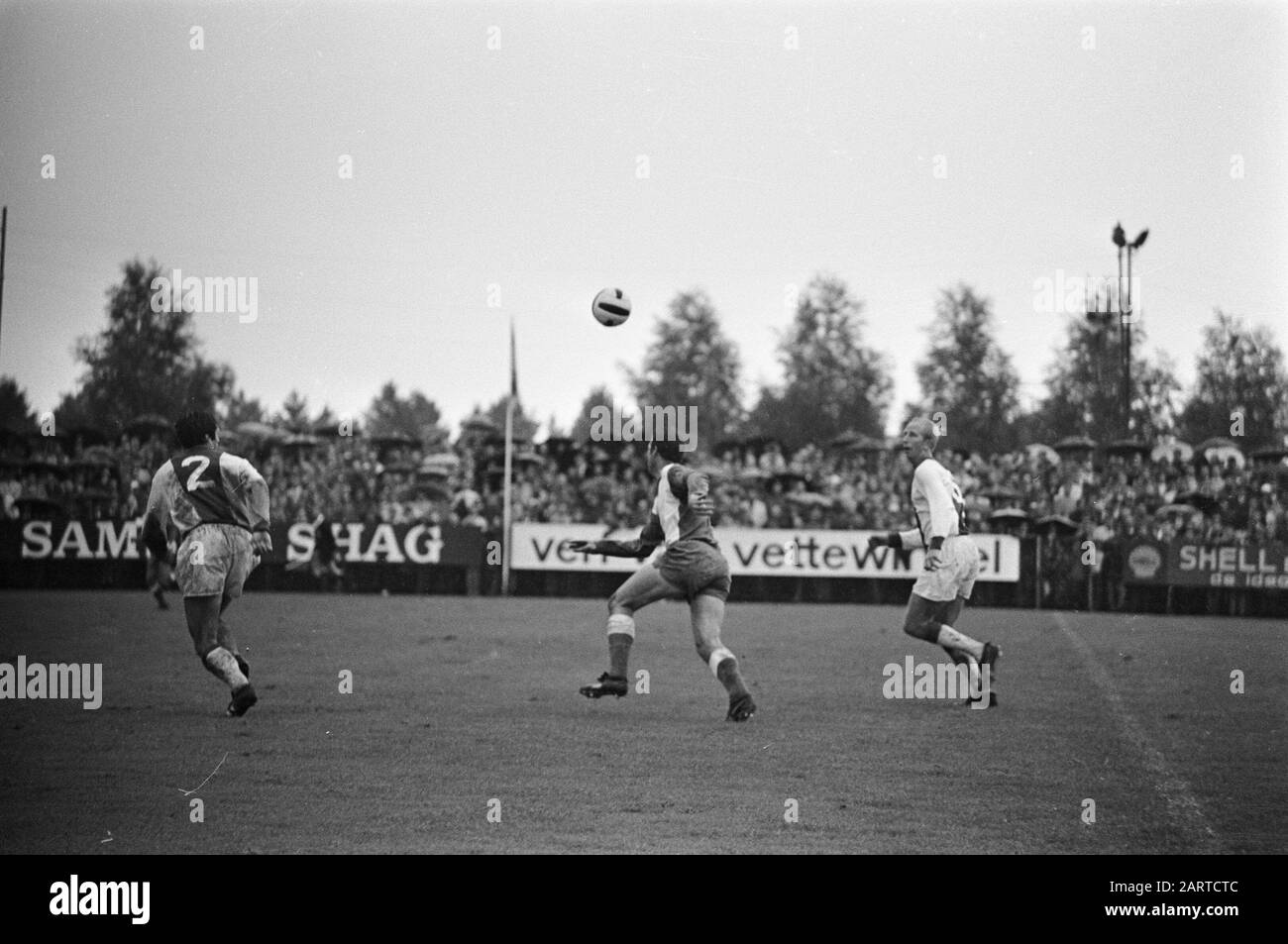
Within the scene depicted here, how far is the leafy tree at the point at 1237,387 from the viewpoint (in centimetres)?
3531

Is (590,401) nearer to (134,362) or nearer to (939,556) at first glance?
(134,362)

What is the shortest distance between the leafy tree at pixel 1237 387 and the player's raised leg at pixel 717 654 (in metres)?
26.5

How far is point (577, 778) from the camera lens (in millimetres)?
8672

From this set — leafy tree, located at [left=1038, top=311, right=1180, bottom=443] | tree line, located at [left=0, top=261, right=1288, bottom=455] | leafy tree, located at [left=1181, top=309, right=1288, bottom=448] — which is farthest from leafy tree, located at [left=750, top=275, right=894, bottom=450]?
leafy tree, located at [left=1181, top=309, right=1288, bottom=448]

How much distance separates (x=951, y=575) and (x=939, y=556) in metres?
0.23

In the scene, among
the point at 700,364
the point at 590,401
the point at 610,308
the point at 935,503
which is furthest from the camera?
the point at 590,401

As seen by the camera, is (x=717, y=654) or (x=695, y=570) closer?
(x=717, y=654)

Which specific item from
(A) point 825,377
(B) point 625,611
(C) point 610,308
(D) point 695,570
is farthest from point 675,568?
(A) point 825,377

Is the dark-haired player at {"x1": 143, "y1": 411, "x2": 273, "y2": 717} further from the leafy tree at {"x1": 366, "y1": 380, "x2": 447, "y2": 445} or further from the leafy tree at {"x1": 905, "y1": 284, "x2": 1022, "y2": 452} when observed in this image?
the leafy tree at {"x1": 366, "y1": 380, "x2": 447, "y2": 445}

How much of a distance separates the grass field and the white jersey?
1.47 meters

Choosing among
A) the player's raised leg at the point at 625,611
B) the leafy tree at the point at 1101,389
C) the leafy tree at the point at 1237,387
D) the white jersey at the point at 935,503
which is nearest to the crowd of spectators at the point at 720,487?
the leafy tree at the point at 1237,387

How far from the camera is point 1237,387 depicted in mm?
38406
